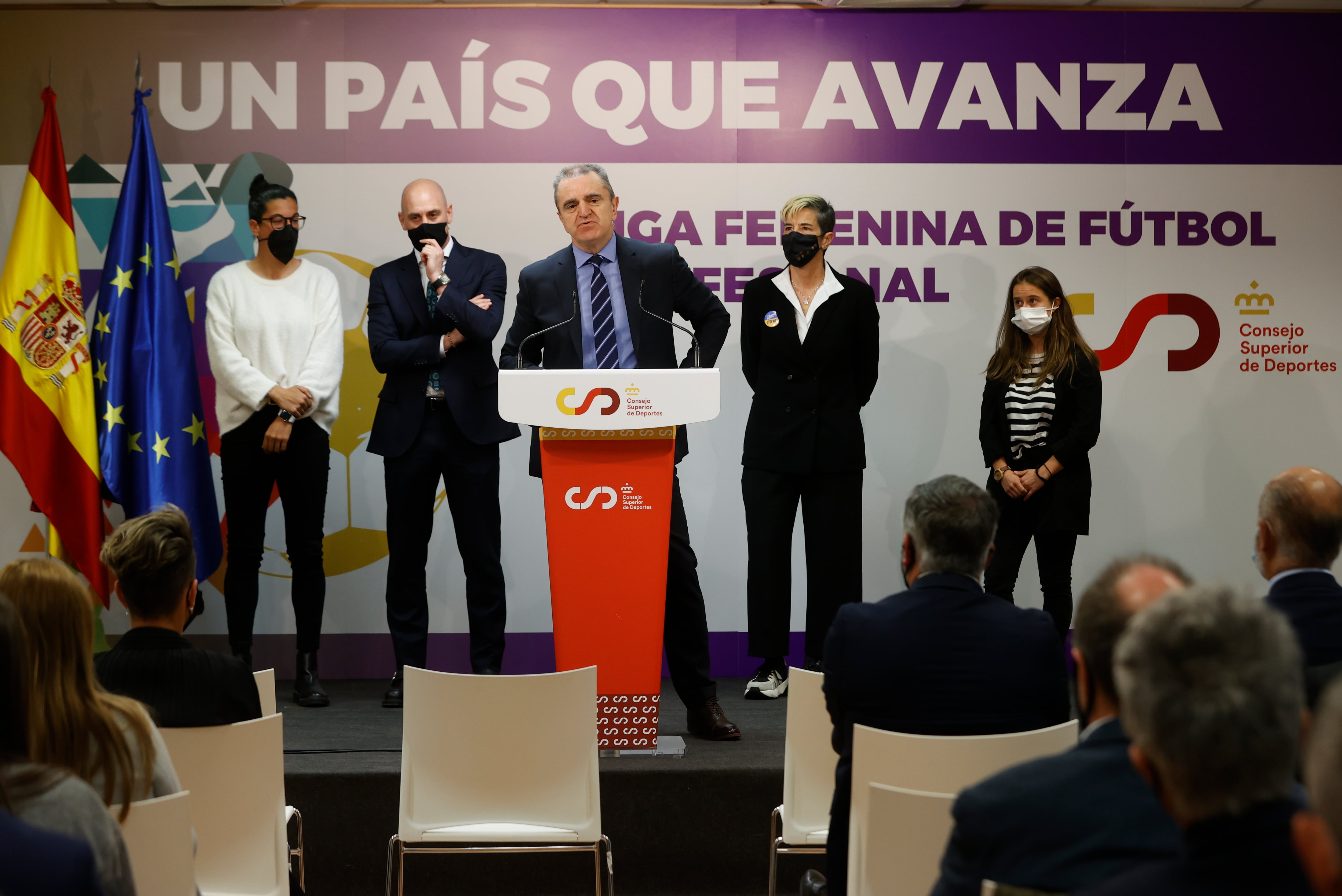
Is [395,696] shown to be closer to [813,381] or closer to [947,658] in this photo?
[813,381]

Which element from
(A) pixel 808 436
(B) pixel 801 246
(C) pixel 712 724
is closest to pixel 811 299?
(B) pixel 801 246

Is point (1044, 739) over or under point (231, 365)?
under

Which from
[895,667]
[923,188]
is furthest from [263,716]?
[923,188]

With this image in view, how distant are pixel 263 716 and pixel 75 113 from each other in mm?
3845

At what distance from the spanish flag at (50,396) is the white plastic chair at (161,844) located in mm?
3092

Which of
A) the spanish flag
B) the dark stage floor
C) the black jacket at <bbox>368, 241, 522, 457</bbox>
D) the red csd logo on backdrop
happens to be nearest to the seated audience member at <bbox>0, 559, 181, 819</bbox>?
the dark stage floor

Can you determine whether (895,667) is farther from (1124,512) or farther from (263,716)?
(1124,512)

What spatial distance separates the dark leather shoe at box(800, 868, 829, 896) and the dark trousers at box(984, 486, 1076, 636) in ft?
7.47

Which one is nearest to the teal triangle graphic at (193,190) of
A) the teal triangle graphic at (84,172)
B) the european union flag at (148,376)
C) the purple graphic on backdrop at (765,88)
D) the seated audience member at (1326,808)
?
the purple graphic on backdrop at (765,88)

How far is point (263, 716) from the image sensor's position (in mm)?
2555

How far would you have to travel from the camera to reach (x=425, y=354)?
4.22m

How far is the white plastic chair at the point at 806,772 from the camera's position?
281 cm

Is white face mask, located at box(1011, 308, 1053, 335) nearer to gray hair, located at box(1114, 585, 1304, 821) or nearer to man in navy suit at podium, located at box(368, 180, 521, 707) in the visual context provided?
man in navy suit at podium, located at box(368, 180, 521, 707)

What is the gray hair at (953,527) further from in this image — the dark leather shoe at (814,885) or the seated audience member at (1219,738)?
the seated audience member at (1219,738)
